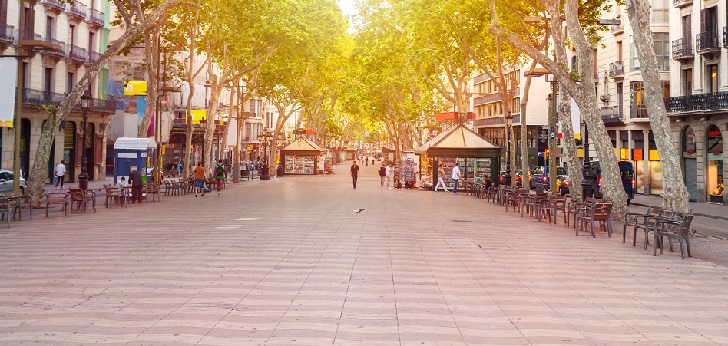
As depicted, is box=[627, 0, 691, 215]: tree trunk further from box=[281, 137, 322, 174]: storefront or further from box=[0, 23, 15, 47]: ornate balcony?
box=[281, 137, 322, 174]: storefront

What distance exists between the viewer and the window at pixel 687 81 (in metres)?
33.6

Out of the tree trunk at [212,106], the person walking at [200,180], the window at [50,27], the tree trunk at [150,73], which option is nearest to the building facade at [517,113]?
the tree trunk at [212,106]

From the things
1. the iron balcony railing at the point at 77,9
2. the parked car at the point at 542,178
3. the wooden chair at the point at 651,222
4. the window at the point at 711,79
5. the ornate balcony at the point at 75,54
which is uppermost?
the iron balcony railing at the point at 77,9

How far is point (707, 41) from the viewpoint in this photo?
31.2 m

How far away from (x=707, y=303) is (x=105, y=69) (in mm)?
43539

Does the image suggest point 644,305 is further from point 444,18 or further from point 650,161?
point 650,161

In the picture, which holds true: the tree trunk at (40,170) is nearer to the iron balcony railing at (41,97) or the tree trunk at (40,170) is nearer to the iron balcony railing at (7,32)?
the iron balcony railing at (7,32)

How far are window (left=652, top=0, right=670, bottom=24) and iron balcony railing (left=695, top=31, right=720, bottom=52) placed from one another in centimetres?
504

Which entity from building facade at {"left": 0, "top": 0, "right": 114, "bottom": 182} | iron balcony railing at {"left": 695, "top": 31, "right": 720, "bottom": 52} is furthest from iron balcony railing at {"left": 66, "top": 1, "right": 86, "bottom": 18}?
iron balcony railing at {"left": 695, "top": 31, "right": 720, "bottom": 52}

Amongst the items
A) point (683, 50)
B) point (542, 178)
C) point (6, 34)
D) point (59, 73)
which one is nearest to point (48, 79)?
point (59, 73)

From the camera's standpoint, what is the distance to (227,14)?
32.5m

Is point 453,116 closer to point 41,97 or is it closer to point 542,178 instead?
point 542,178

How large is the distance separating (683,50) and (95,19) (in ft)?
120

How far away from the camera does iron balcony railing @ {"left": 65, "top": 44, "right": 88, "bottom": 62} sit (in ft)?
130
